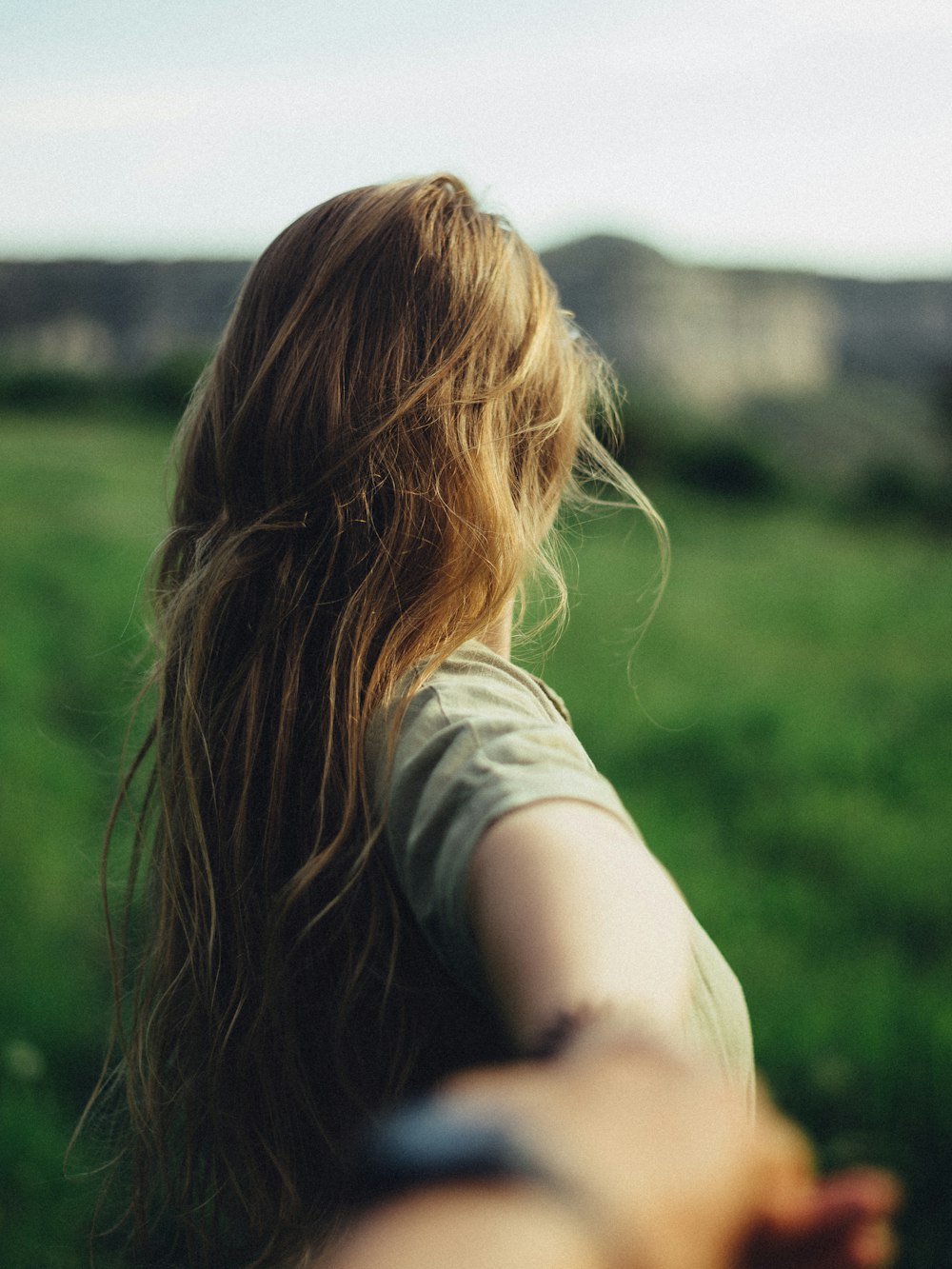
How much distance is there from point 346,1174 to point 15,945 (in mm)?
3446

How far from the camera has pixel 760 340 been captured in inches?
1517

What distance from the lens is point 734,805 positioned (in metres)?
6.03

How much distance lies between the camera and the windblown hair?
1313 millimetres

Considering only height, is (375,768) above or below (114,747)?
above

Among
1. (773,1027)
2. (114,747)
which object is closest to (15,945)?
(114,747)

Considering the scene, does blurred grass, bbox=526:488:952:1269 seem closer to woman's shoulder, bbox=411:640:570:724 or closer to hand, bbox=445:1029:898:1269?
woman's shoulder, bbox=411:640:570:724

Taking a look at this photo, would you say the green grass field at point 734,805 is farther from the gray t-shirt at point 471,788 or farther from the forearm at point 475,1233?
the forearm at point 475,1233

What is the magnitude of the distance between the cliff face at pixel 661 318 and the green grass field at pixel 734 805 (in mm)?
13702

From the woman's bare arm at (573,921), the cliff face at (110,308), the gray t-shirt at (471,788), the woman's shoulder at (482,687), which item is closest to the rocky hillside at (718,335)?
the cliff face at (110,308)

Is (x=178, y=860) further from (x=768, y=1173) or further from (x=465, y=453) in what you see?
(x=768, y=1173)

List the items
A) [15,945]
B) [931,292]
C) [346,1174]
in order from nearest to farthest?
[346,1174] < [15,945] < [931,292]

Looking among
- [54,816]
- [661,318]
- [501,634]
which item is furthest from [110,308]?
[501,634]

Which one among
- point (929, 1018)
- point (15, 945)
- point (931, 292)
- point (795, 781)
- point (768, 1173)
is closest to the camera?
point (768, 1173)

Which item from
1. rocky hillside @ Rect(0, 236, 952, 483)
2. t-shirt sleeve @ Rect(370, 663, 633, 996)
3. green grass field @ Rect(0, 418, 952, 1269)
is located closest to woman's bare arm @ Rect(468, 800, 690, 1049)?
t-shirt sleeve @ Rect(370, 663, 633, 996)
